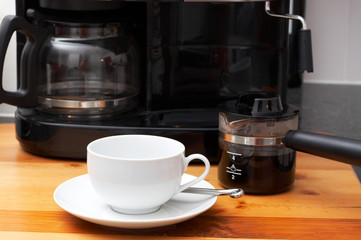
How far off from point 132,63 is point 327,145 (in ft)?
1.15

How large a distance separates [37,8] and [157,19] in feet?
0.57

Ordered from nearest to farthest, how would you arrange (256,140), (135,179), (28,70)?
(135,179) → (256,140) → (28,70)

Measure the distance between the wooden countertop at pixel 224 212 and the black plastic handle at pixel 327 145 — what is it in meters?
0.07

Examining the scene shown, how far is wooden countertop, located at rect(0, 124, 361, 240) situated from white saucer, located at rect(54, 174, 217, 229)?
0.05 ft

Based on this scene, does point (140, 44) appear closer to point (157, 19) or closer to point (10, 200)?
point (157, 19)

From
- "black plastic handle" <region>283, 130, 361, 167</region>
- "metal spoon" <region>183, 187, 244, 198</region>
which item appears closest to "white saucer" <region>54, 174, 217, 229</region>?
"metal spoon" <region>183, 187, 244, 198</region>

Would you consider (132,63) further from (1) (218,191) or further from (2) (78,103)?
(1) (218,191)

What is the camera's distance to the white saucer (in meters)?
0.55

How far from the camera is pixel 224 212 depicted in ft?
2.06

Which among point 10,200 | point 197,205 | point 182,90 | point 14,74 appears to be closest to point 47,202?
point 10,200

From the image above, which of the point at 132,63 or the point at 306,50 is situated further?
the point at 132,63

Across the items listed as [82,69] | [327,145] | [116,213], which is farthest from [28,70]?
[327,145]

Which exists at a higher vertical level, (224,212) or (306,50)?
(306,50)

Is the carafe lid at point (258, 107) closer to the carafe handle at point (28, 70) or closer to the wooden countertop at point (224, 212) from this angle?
the wooden countertop at point (224, 212)
